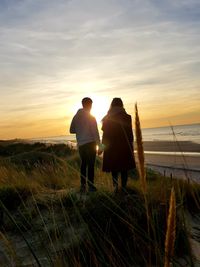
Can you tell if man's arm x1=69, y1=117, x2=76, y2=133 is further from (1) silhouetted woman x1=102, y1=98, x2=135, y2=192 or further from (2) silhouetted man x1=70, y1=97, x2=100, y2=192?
(1) silhouetted woman x1=102, y1=98, x2=135, y2=192

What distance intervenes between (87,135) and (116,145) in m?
0.63

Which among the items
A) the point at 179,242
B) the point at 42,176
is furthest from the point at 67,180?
the point at 179,242

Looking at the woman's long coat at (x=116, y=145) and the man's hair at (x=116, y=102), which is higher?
the man's hair at (x=116, y=102)

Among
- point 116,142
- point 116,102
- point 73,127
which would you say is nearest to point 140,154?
point 116,102

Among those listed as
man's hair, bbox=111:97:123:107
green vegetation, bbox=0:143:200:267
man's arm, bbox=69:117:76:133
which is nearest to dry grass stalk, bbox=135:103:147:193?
green vegetation, bbox=0:143:200:267

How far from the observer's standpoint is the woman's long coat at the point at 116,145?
28.7ft

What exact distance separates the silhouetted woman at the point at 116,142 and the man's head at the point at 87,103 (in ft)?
1.49

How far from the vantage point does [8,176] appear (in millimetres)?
9227

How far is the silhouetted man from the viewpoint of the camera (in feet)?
29.4

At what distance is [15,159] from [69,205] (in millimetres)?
13794

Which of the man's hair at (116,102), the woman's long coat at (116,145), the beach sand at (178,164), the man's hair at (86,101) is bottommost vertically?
the beach sand at (178,164)

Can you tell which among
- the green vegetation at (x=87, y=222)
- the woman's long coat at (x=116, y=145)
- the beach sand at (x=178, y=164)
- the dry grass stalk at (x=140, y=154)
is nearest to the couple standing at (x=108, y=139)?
the woman's long coat at (x=116, y=145)

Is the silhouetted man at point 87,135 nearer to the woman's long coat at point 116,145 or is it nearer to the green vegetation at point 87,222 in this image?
the woman's long coat at point 116,145

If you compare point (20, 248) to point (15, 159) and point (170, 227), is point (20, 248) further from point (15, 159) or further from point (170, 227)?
point (15, 159)
